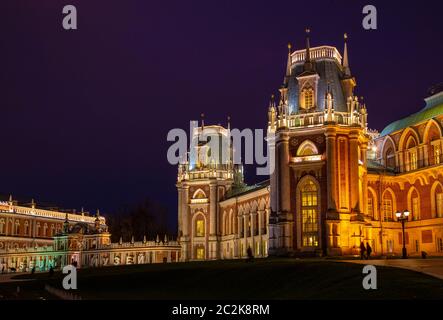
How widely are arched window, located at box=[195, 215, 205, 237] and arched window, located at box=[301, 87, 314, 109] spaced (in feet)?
122

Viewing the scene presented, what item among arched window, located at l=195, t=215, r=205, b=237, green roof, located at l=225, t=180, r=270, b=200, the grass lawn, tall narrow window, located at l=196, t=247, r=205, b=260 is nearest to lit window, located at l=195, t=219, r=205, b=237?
arched window, located at l=195, t=215, r=205, b=237

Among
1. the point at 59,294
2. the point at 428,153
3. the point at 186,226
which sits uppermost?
the point at 428,153

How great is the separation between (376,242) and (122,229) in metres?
78.2

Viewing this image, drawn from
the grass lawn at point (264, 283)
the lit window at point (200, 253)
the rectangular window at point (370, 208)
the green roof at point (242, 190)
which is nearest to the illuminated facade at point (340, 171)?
the rectangular window at point (370, 208)

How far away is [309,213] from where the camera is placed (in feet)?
190

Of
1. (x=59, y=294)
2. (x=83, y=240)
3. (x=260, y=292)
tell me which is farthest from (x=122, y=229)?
(x=260, y=292)

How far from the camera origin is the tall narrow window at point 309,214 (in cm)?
5747

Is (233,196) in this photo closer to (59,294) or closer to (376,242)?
(376,242)

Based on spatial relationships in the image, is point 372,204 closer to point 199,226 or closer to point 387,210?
point 387,210

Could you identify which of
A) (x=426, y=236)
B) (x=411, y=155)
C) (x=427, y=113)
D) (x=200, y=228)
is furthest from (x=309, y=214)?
(x=200, y=228)

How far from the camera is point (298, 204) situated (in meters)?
58.3

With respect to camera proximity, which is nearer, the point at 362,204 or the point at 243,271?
the point at 243,271

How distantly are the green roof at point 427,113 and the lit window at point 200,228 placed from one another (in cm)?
3437

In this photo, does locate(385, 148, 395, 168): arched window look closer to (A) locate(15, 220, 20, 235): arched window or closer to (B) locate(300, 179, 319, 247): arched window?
(B) locate(300, 179, 319, 247): arched window
